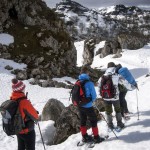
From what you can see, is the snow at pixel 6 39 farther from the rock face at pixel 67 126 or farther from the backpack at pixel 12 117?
the backpack at pixel 12 117

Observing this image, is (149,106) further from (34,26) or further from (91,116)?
(34,26)

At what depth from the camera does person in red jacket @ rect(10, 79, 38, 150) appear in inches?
331

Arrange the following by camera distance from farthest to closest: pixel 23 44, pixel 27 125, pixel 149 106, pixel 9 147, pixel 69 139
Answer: pixel 23 44 < pixel 149 106 < pixel 9 147 < pixel 69 139 < pixel 27 125

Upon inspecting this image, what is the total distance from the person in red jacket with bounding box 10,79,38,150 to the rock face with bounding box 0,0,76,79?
26.4 m

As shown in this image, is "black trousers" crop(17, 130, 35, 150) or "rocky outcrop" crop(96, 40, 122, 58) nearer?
"black trousers" crop(17, 130, 35, 150)

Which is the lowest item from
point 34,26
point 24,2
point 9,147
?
point 9,147

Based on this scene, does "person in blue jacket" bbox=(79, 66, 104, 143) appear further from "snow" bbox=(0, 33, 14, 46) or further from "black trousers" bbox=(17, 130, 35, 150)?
"snow" bbox=(0, 33, 14, 46)

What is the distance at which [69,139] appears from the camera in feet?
40.5

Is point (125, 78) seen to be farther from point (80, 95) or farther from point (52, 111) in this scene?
point (52, 111)

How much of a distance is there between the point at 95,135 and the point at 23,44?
31.4 m

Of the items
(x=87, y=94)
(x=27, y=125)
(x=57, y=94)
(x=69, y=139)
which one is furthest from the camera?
(x=57, y=94)

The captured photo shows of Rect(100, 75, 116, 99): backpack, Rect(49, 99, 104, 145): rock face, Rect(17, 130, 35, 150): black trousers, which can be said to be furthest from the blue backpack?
Rect(17, 130, 35, 150): black trousers

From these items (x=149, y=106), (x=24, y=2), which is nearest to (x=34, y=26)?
(x=24, y=2)

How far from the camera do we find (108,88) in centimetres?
1126
